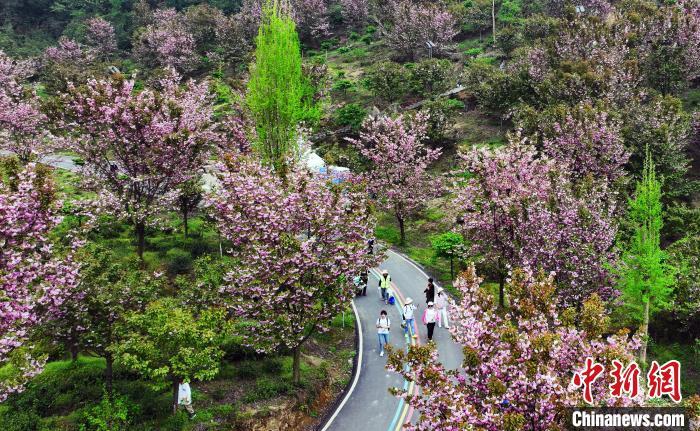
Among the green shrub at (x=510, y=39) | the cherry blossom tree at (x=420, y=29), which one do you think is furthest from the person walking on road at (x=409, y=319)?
the cherry blossom tree at (x=420, y=29)

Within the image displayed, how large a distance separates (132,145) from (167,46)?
5300 centimetres

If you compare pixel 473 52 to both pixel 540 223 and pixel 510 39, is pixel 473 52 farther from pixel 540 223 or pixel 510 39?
pixel 540 223

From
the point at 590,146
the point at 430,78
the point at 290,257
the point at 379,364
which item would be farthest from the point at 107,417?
the point at 430,78

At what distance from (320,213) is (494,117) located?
3909cm

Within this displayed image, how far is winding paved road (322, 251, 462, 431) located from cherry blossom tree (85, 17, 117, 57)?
75.7 meters

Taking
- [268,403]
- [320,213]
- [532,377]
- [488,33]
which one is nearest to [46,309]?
[268,403]

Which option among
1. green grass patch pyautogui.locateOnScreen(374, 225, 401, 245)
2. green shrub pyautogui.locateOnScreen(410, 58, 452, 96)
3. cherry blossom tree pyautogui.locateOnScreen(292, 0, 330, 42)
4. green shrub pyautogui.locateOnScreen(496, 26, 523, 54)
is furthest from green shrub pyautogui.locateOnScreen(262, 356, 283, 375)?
cherry blossom tree pyautogui.locateOnScreen(292, 0, 330, 42)

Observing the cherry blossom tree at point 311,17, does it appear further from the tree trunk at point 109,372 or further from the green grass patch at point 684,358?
the tree trunk at point 109,372

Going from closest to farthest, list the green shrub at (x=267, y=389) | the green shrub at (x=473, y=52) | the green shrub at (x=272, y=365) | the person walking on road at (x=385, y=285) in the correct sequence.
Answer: the green shrub at (x=267, y=389)
the green shrub at (x=272, y=365)
the person walking on road at (x=385, y=285)
the green shrub at (x=473, y=52)

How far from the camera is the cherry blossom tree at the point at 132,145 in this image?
25.8m

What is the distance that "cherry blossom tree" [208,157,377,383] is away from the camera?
718 inches

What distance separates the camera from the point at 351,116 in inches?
2098

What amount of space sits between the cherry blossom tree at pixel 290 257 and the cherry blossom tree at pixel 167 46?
5994 cm

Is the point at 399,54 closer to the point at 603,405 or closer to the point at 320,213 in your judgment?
the point at 320,213
